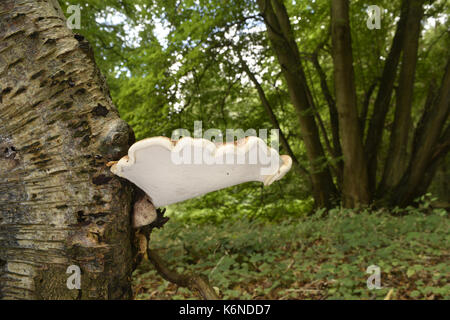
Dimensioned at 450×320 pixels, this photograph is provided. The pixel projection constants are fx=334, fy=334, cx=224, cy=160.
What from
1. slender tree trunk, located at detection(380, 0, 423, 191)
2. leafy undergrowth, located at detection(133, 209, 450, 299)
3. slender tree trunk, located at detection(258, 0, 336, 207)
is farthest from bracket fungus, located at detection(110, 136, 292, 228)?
slender tree trunk, located at detection(380, 0, 423, 191)

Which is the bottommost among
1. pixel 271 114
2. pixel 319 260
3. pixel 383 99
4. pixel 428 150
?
pixel 319 260

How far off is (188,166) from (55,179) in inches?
19.6

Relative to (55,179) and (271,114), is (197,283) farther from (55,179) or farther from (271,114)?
(271,114)

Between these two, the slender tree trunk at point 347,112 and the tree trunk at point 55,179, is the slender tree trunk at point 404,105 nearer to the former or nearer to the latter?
the slender tree trunk at point 347,112

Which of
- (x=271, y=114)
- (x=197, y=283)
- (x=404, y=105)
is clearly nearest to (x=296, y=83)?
(x=271, y=114)

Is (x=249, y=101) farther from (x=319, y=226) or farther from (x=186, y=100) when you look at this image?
(x=319, y=226)

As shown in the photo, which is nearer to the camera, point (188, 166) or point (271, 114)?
point (188, 166)

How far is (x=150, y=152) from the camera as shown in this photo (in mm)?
1055

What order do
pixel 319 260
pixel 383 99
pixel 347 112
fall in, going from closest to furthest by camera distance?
pixel 319 260 → pixel 347 112 → pixel 383 99

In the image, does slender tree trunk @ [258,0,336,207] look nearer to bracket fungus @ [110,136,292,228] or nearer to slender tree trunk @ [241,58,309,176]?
slender tree trunk @ [241,58,309,176]

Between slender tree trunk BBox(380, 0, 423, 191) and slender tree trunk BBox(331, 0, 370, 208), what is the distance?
101 centimetres

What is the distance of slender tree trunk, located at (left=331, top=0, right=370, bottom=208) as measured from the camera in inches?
247

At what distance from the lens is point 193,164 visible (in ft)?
3.52

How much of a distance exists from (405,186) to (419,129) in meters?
1.38
